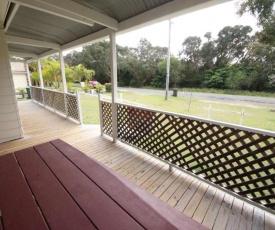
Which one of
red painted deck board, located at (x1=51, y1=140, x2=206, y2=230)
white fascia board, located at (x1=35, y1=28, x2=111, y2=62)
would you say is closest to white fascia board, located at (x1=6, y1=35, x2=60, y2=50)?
white fascia board, located at (x1=35, y1=28, x2=111, y2=62)

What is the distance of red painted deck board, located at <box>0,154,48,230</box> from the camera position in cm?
76

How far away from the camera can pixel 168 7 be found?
6.67 feet

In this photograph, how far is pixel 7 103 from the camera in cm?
332

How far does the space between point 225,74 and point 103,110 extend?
6957 millimetres

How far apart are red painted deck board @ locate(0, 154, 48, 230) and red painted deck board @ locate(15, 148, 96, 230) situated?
1.3 inches

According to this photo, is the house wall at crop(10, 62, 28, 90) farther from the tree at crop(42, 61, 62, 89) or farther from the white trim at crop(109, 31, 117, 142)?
the white trim at crop(109, 31, 117, 142)

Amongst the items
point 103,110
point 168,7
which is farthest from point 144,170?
point 168,7

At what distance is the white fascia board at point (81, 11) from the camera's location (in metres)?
2.06

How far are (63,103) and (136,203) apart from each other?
18.1 feet

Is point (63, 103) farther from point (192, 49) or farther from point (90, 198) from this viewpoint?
point (192, 49)

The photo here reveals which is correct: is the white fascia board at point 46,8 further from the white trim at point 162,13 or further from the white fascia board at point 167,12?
the white fascia board at point 167,12

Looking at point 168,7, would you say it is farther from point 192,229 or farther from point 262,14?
point 192,229

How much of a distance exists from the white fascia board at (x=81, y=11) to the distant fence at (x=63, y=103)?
2.54 metres

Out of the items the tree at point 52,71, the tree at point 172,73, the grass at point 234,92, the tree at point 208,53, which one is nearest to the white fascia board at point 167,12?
the grass at point 234,92
